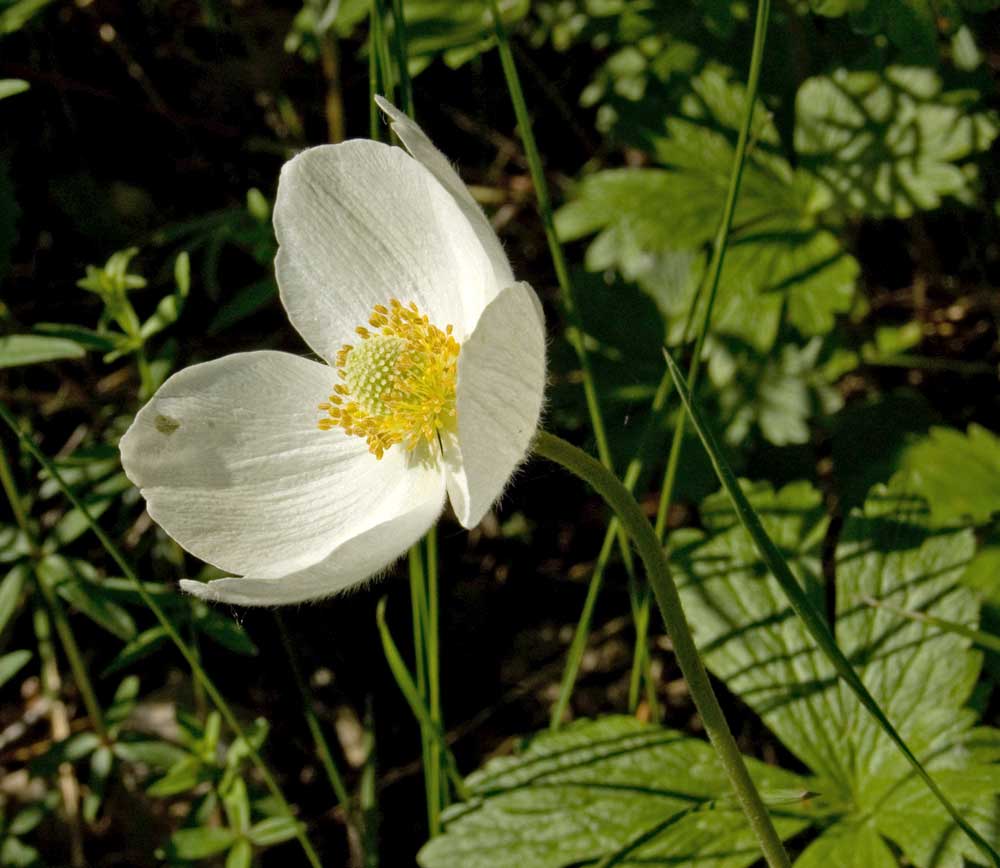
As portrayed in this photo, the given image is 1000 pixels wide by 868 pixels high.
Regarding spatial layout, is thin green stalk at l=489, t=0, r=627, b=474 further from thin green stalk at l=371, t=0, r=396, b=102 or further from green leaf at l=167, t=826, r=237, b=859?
green leaf at l=167, t=826, r=237, b=859

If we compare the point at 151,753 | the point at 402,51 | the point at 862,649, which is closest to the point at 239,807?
the point at 151,753

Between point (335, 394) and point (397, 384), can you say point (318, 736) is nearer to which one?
point (335, 394)

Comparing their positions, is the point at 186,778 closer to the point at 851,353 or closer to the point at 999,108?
the point at 851,353

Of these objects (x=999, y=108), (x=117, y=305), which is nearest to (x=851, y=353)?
(x=999, y=108)

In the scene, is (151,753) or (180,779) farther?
(151,753)

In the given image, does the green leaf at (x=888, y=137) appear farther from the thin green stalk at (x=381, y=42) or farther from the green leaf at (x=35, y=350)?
the green leaf at (x=35, y=350)

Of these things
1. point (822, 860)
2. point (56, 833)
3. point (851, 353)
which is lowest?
point (56, 833)
